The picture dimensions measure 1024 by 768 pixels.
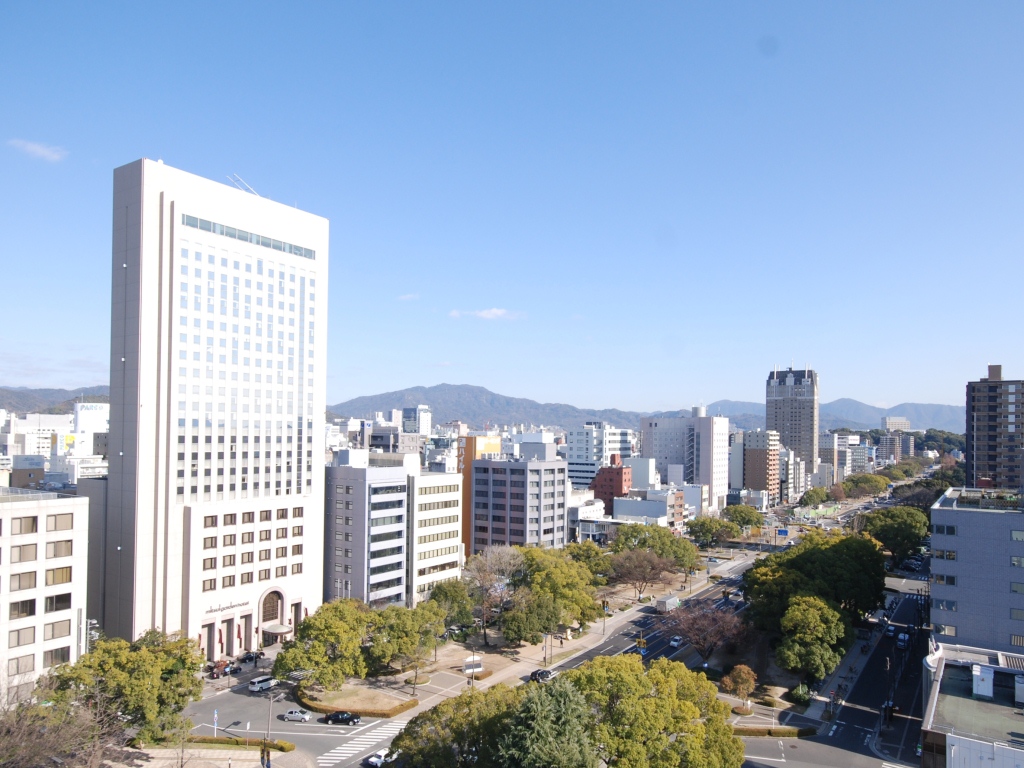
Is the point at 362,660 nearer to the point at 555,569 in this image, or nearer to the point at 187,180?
the point at 555,569

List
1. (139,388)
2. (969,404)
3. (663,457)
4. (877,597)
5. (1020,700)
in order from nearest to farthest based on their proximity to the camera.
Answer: (1020,700) → (139,388) → (877,597) → (969,404) → (663,457)

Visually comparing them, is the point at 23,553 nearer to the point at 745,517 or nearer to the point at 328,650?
the point at 328,650

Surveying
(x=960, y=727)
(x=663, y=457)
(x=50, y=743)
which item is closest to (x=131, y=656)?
(x=50, y=743)

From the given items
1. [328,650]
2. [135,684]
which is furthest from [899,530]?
[135,684]

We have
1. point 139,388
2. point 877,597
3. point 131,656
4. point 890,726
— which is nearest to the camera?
point 131,656

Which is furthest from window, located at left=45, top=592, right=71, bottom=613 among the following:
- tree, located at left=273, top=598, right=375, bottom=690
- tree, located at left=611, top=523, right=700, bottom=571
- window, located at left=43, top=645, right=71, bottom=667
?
tree, located at left=611, top=523, right=700, bottom=571

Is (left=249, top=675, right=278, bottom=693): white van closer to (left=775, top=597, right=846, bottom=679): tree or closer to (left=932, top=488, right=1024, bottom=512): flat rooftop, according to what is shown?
(left=775, top=597, right=846, bottom=679): tree

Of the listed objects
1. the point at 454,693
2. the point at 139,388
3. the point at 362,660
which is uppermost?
the point at 139,388
